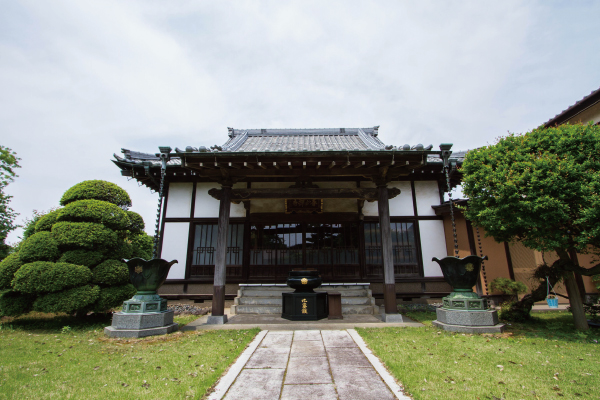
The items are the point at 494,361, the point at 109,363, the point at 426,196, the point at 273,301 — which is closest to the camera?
the point at 494,361

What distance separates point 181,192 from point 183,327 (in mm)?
5185

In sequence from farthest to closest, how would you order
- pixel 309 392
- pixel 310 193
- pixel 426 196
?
pixel 426 196
pixel 310 193
pixel 309 392

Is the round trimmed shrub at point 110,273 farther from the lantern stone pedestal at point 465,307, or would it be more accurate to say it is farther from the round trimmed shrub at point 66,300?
the lantern stone pedestal at point 465,307

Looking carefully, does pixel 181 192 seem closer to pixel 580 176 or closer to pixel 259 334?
pixel 259 334

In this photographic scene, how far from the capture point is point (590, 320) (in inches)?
253

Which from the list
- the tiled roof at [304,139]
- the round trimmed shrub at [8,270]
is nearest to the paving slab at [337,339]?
the tiled roof at [304,139]

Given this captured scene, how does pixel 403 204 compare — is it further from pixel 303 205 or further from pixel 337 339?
pixel 337 339

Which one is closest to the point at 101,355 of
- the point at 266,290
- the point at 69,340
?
the point at 69,340

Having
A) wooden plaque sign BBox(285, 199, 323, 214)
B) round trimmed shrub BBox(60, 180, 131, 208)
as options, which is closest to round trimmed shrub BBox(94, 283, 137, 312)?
round trimmed shrub BBox(60, 180, 131, 208)

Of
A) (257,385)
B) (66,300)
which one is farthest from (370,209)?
(66,300)

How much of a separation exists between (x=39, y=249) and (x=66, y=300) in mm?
1444

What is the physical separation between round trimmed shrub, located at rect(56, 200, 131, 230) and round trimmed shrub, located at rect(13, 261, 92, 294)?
4.03 ft

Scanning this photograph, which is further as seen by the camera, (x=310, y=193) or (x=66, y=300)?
(x=310, y=193)

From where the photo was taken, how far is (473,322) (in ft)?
19.1
